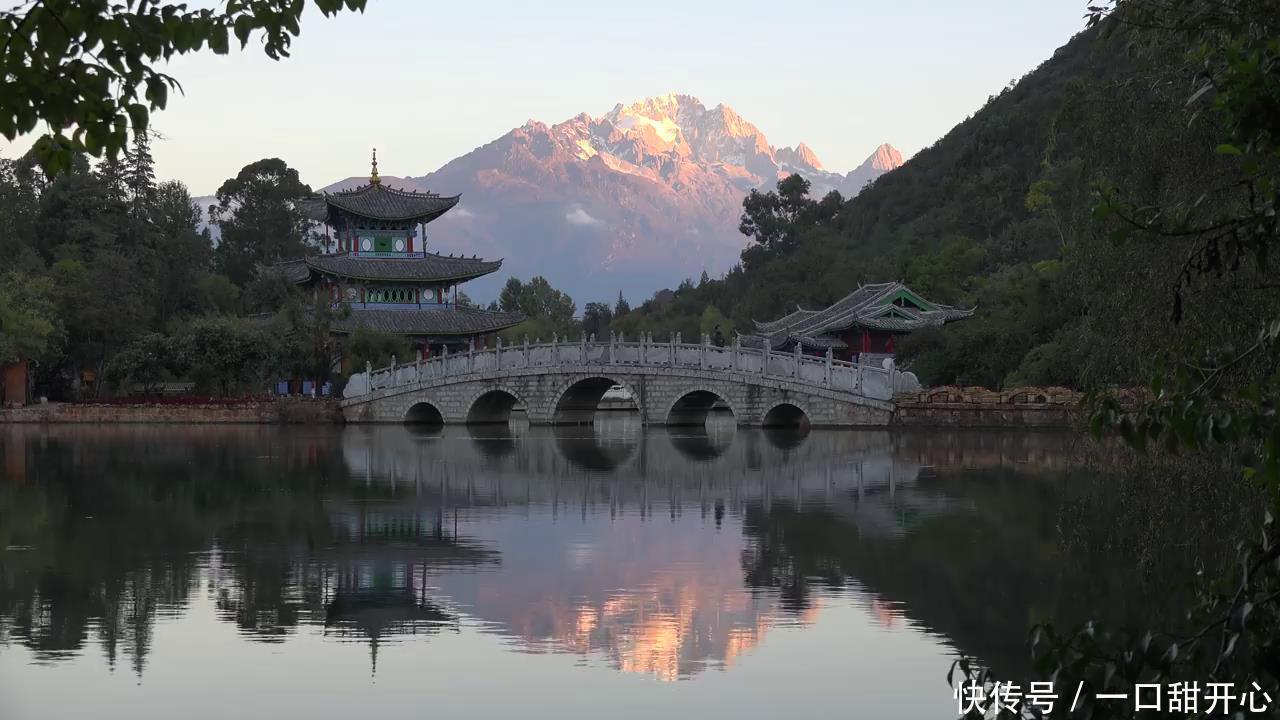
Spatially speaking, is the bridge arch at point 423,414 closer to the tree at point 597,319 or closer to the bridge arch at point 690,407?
the bridge arch at point 690,407

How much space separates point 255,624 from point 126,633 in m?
0.92

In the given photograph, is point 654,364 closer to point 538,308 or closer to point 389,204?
point 389,204

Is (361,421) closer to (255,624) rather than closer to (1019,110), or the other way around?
(255,624)

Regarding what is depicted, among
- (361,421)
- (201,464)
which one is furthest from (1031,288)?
(201,464)

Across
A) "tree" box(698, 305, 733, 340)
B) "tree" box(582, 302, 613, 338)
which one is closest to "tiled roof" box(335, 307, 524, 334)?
"tree" box(698, 305, 733, 340)

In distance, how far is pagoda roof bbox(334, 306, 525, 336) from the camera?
161ft

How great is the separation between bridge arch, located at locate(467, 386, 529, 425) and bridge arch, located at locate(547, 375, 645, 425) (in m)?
0.95

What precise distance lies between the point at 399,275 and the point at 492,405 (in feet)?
25.4

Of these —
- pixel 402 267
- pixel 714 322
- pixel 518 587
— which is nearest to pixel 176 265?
pixel 402 267

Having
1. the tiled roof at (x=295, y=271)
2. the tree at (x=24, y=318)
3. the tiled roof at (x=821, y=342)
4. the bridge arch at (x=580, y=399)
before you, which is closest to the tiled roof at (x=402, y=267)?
the tiled roof at (x=295, y=271)

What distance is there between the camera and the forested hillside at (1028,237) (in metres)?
10.9

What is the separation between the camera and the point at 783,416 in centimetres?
3928

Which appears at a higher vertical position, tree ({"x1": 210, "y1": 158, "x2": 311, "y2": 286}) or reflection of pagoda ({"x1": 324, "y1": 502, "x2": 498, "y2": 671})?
tree ({"x1": 210, "y1": 158, "x2": 311, "y2": 286})

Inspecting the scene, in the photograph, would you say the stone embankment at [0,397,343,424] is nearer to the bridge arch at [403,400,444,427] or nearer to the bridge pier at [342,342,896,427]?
the bridge pier at [342,342,896,427]
